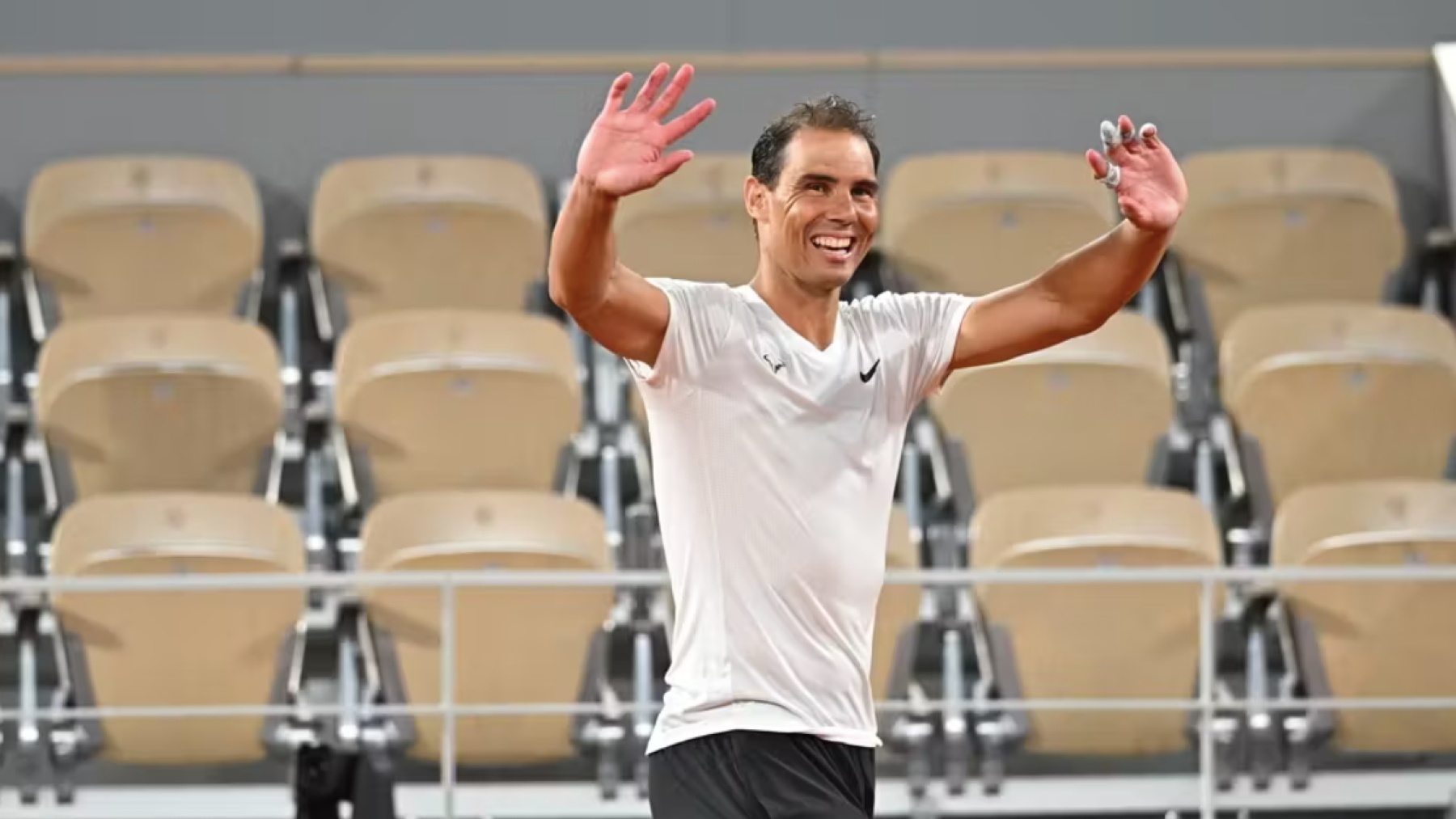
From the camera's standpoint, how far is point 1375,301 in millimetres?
6266

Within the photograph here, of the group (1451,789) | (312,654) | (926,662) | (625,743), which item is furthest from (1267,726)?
(312,654)

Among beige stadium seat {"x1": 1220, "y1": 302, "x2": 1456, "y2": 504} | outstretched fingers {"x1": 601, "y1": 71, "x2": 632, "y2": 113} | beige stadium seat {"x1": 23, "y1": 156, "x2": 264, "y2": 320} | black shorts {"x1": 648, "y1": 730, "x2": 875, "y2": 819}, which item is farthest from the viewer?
beige stadium seat {"x1": 23, "y1": 156, "x2": 264, "y2": 320}

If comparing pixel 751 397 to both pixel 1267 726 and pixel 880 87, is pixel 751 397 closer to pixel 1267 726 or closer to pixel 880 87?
pixel 1267 726

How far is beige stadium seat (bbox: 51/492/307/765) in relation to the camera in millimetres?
4816

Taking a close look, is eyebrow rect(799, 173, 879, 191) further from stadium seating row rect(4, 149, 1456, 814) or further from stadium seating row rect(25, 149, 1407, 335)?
stadium seating row rect(25, 149, 1407, 335)

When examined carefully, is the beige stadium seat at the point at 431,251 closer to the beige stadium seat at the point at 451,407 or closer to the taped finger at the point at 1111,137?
the beige stadium seat at the point at 451,407

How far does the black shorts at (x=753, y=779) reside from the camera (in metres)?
2.34

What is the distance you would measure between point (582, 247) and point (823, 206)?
29cm

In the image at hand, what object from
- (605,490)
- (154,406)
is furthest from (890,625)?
(154,406)

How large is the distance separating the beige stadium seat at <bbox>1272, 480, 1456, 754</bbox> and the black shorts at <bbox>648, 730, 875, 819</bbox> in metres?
2.76

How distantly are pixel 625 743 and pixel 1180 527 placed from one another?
1.29m

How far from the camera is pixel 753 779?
2346 mm

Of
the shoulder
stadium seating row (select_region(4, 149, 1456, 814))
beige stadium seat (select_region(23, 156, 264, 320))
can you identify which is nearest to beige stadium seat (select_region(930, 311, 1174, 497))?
stadium seating row (select_region(4, 149, 1456, 814))

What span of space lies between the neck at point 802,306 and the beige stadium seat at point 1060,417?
9.48 feet
